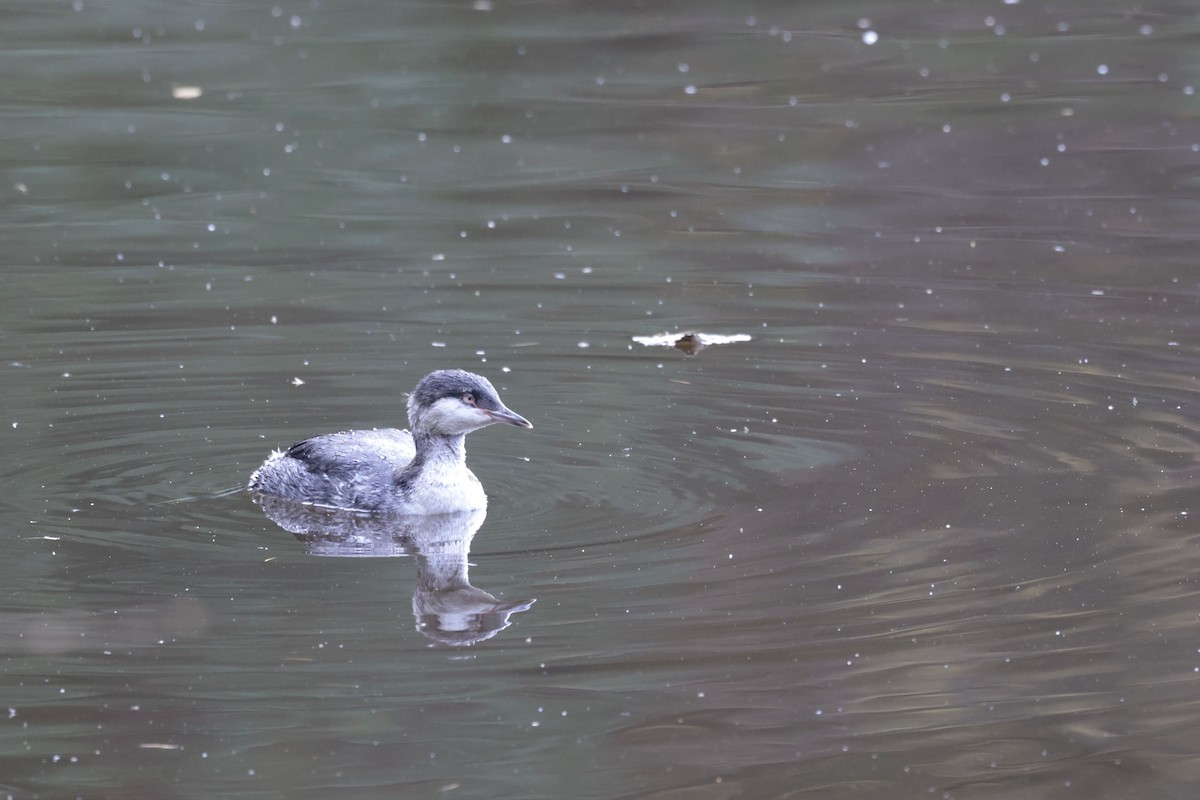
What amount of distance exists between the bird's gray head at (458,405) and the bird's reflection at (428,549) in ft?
1.43

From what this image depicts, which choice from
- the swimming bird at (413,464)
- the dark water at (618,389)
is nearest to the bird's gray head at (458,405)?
the swimming bird at (413,464)

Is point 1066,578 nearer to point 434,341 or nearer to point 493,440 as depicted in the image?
point 493,440

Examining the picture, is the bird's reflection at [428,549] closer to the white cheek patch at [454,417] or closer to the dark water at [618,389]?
the dark water at [618,389]

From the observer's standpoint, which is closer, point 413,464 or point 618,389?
point 413,464

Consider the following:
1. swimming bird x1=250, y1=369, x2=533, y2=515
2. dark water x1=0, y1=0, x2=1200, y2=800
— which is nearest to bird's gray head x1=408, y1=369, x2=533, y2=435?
swimming bird x1=250, y1=369, x2=533, y2=515

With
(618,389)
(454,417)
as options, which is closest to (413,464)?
Result: (454,417)

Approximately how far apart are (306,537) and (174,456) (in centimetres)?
123

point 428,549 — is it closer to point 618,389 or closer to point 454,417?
point 454,417

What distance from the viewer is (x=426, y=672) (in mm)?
6664

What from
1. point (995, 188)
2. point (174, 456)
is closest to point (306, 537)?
point (174, 456)

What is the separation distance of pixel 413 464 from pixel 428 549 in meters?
0.78

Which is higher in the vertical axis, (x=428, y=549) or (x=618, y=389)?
(x=618, y=389)

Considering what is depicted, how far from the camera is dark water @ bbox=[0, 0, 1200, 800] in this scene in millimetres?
6305

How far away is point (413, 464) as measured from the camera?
8.86 meters
